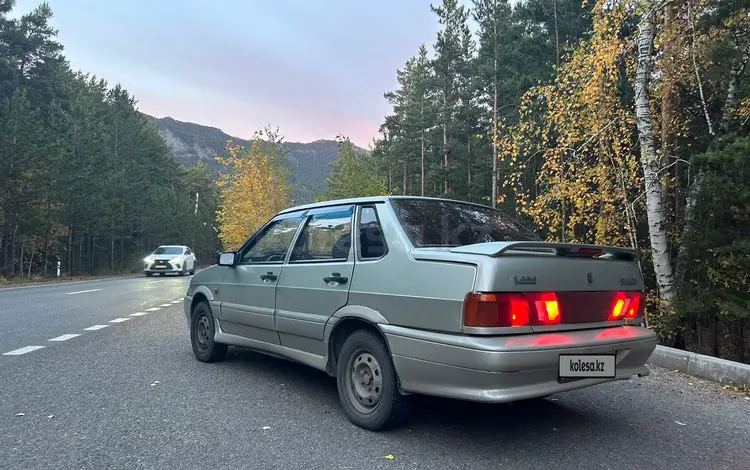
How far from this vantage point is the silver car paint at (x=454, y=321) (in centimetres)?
310

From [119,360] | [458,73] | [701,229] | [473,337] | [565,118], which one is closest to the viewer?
[473,337]

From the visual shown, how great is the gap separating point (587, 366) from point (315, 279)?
7.23 ft

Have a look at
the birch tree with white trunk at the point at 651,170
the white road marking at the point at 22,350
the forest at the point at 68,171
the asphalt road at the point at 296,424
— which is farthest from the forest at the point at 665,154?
the forest at the point at 68,171

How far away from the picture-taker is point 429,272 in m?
3.40

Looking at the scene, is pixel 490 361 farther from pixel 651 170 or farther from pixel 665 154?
pixel 665 154

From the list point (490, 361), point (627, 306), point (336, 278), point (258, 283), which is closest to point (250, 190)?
point (258, 283)

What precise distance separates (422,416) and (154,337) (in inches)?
210

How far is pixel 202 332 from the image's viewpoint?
6.20m

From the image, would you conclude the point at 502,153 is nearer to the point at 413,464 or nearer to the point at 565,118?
the point at 565,118

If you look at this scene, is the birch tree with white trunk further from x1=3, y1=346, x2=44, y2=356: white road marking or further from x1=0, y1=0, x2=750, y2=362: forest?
x1=3, y1=346, x2=44, y2=356: white road marking

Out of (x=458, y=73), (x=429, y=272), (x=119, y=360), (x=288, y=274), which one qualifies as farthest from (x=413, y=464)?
(x=458, y=73)

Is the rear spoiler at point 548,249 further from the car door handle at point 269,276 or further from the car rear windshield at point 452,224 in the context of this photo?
the car door handle at point 269,276

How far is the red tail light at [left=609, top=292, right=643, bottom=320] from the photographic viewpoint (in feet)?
12.3

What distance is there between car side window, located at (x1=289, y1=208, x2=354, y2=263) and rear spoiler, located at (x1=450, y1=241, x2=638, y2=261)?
3.67 ft
